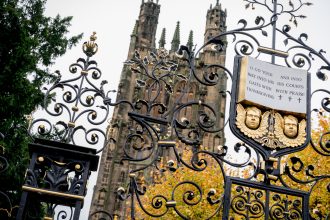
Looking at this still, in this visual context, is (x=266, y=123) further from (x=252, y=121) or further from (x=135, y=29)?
(x=135, y=29)

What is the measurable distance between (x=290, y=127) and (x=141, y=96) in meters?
26.4

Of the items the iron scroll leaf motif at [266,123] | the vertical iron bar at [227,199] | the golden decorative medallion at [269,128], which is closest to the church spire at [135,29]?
the iron scroll leaf motif at [266,123]

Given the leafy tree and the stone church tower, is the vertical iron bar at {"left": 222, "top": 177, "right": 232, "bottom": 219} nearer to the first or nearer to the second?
the leafy tree

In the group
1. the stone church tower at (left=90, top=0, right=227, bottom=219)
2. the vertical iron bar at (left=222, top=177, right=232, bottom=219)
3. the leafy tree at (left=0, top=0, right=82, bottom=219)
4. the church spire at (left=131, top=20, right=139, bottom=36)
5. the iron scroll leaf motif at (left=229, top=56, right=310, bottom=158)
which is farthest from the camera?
the church spire at (left=131, top=20, right=139, bottom=36)

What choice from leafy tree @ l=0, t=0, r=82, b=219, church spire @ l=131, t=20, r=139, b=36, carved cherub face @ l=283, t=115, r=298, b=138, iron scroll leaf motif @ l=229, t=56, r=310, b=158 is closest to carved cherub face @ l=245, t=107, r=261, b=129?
iron scroll leaf motif @ l=229, t=56, r=310, b=158

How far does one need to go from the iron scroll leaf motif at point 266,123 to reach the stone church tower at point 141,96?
22.6 metres

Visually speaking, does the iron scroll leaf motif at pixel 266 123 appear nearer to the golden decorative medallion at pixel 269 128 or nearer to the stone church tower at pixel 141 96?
the golden decorative medallion at pixel 269 128

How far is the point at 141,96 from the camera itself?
30812 mm

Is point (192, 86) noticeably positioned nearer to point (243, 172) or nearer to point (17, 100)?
point (243, 172)

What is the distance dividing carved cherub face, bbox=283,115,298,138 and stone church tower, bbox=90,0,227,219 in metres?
22.7

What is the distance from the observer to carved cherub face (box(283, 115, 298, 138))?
4.62 metres

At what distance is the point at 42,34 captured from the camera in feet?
36.4

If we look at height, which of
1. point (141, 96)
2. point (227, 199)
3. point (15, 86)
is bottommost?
point (227, 199)

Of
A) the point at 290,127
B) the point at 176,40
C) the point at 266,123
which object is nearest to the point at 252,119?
the point at 266,123
